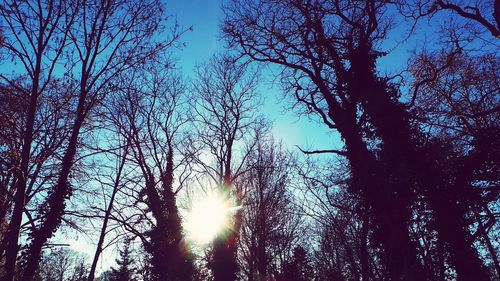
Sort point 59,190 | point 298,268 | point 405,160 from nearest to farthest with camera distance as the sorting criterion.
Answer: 1. point 59,190
2. point 405,160
3. point 298,268

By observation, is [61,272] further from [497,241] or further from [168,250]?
[497,241]

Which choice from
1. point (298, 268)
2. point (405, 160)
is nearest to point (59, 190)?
point (405, 160)

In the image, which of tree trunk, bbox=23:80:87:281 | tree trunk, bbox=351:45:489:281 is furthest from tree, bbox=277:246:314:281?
tree trunk, bbox=23:80:87:281

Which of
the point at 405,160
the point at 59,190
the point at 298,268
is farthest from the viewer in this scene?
the point at 298,268

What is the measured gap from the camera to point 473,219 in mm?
8875

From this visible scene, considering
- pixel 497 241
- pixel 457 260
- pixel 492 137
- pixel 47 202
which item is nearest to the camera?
pixel 457 260

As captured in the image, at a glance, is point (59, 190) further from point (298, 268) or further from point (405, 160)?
point (298, 268)

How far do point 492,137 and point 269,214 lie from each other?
1110cm

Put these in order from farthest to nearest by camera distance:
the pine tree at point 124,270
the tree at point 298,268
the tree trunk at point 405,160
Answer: the pine tree at point 124,270 → the tree at point 298,268 → the tree trunk at point 405,160

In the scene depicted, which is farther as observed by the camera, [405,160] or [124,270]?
[124,270]

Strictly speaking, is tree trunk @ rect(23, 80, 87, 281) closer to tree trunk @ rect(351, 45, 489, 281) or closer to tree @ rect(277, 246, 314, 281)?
tree trunk @ rect(351, 45, 489, 281)

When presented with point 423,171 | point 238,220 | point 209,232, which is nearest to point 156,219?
point 209,232

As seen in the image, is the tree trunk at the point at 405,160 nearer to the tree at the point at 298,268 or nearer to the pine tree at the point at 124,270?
the tree at the point at 298,268

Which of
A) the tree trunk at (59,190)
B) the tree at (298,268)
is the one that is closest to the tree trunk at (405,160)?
the tree trunk at (59,190)
